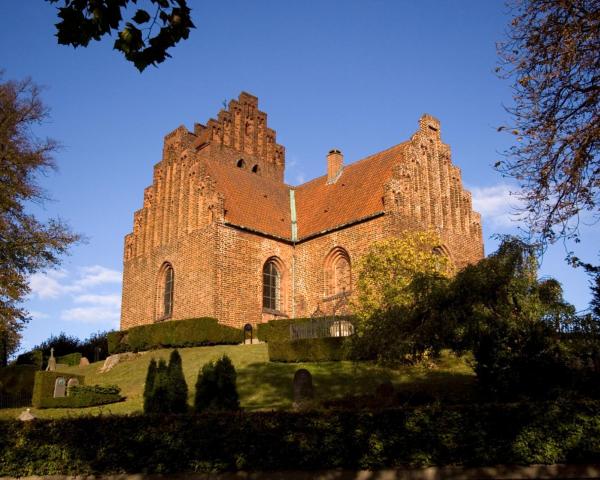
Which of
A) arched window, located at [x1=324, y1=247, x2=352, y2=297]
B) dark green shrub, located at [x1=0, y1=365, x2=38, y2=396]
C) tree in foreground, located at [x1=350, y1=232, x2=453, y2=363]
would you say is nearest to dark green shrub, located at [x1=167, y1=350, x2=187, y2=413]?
tree in foreground, located at [x1=350, y1=232, x2=453, y2=363]

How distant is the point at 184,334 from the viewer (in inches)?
1172

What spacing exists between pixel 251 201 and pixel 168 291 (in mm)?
6843

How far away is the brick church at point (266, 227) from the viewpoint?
31.4 meters

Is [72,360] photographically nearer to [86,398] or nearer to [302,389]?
[86,398]

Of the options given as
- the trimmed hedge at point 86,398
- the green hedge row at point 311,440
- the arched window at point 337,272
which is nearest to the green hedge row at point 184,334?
the arched window at point 337,272

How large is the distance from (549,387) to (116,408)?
12.9 metres

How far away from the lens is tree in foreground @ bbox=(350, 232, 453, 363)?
15.8 metres

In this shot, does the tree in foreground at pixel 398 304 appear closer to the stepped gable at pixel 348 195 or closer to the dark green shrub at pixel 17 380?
the stepped gable at pixel 348 195

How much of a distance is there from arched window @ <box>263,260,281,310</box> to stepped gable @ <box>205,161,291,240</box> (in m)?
1.84

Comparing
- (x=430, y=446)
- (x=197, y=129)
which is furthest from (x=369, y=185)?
A: (x=430, y=446)

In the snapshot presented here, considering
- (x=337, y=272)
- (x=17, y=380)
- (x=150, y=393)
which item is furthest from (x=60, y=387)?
(x=337, y=272)

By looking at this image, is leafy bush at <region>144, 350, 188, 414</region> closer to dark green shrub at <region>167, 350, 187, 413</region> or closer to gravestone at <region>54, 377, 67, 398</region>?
dark green shrub at <region>167, 350, 187, 413</region>

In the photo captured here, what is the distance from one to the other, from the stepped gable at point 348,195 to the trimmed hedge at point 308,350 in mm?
8932

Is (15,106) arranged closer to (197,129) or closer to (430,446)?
(197,129)
